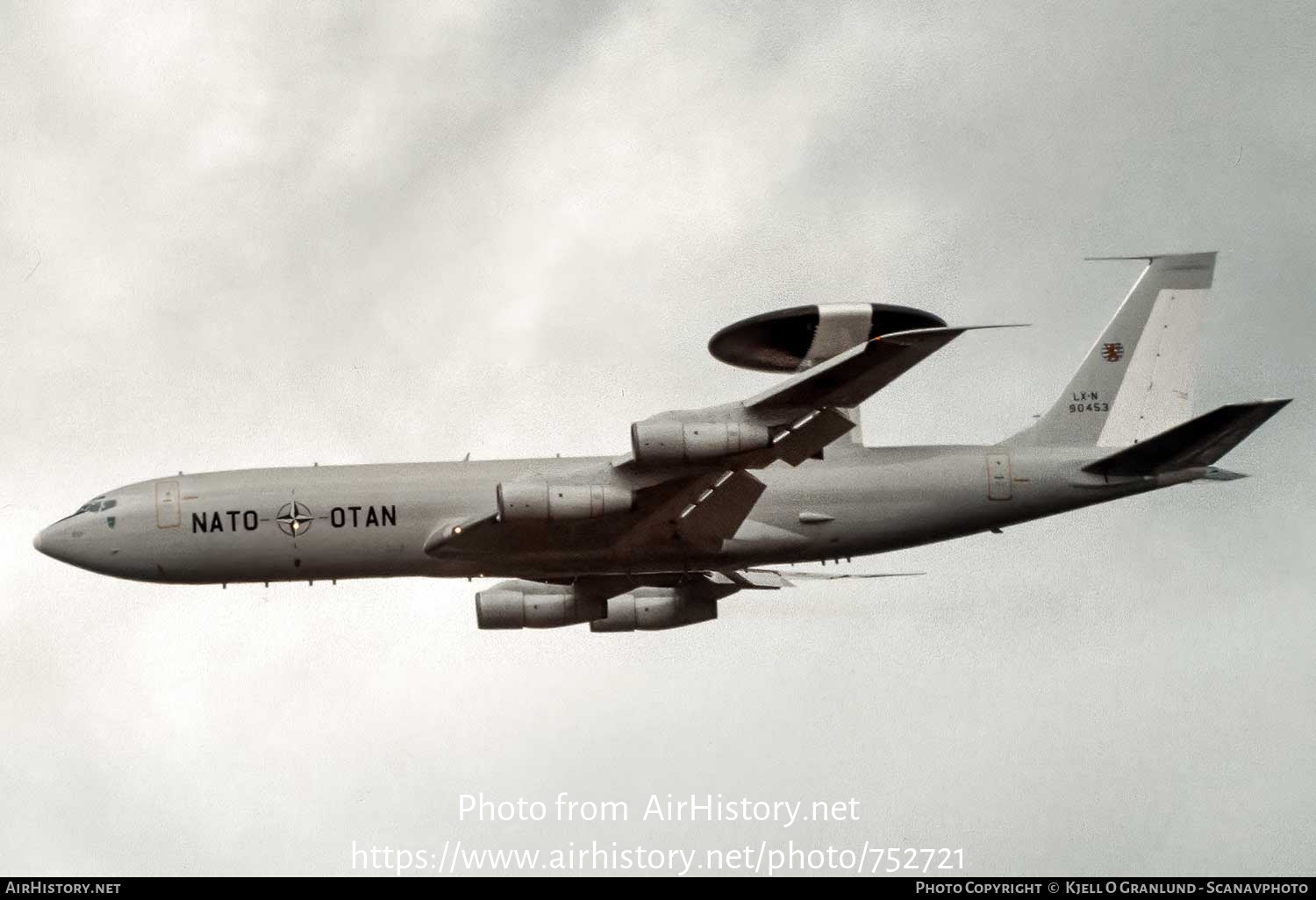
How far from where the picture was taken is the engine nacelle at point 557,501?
3319cm

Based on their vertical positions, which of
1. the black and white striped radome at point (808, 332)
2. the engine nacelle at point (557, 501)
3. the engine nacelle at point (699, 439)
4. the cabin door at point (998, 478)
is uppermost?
the black and white striped radome at point (808, 332)

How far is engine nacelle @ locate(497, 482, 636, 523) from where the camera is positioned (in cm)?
3319

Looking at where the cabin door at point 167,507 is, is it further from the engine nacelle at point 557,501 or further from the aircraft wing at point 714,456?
the engine nacelle at point 557,501

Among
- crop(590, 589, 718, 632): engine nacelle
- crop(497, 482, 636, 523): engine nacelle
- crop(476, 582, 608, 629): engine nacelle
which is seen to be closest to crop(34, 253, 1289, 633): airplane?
crop(497, 482, 636, 523): engine nacelle

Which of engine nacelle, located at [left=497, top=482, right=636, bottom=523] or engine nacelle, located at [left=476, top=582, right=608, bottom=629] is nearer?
engine nacelle, located at [left=497, top=482, right=636, bottom=523]

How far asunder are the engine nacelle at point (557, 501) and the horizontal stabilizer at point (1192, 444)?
37.2 ft

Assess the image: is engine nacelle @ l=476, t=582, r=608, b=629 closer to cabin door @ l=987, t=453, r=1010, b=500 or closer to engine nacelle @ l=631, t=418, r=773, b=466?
engine nacelle @ l=631, t=418, r=773, b=466

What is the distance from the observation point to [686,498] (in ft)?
113

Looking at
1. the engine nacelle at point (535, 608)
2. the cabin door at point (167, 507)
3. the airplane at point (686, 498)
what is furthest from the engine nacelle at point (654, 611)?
the cabin door at point (167, 507)

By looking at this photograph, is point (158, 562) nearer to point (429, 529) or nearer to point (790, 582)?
point (429, 529)

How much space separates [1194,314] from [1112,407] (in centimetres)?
388

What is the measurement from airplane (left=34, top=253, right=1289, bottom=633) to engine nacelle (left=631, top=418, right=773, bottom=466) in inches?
7.2
